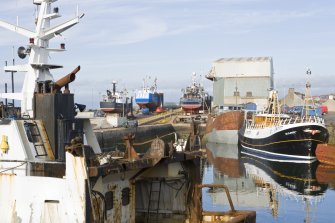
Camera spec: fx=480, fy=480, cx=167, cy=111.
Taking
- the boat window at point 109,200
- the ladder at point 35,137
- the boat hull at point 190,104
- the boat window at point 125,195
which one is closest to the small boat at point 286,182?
the boat window at point 125,195

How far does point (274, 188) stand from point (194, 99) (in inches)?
2606

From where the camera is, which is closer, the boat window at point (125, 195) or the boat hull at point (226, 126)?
the boat window at point (125, 195)

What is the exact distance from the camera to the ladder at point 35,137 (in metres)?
14.3

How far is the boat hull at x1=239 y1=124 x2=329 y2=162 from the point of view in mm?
51562

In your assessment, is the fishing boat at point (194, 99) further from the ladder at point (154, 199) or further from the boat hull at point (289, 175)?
the ladder at point (154, 199)

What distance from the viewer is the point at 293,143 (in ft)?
175

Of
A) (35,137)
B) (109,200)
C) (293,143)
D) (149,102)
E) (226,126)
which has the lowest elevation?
(293,143)

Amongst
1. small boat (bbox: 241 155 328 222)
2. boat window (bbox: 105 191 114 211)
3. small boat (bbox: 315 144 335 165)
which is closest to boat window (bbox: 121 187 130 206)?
boat window (bbox: 105 191 114 211)

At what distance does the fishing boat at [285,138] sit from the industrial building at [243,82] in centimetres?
2638

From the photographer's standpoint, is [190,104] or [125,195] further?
[190,104]

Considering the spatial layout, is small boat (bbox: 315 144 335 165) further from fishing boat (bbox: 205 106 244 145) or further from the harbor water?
fishing boat (bbox: 205 106 244 145)

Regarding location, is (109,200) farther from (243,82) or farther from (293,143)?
(243,82)

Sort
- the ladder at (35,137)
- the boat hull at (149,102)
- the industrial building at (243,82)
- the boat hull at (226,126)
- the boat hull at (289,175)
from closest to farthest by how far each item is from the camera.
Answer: the ladder at (35,137) → the boat hull at (289,175) → the boat hull at (226,126) → the industrial building at (243,82) → the boat hull at (149,102)

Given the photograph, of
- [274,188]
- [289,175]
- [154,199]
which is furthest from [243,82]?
[154,199]
